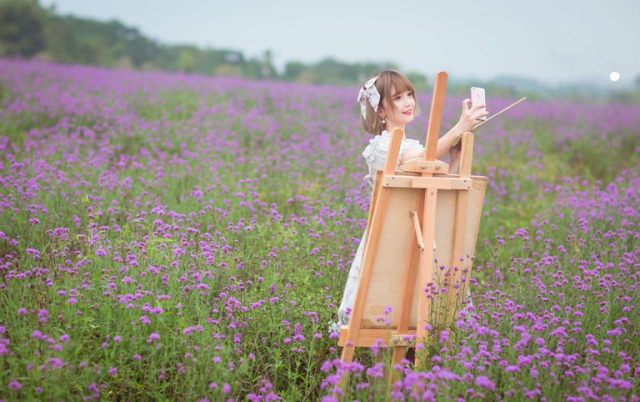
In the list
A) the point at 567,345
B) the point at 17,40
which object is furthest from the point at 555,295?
the point at 17,40

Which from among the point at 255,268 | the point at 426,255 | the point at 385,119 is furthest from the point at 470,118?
the point at 255,268

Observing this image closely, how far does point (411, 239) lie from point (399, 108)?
0.77m

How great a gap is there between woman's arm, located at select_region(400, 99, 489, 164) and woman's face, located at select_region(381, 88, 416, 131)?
29cm

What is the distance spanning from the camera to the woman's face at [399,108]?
10.2ft

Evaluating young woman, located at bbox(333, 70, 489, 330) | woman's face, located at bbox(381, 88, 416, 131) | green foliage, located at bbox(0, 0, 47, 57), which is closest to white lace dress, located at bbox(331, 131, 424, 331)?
young woman, located at bbox(333, 70, 489, 330)

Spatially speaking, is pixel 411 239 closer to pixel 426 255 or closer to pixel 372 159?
pixel 426 255

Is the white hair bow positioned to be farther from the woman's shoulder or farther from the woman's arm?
the woman's arm

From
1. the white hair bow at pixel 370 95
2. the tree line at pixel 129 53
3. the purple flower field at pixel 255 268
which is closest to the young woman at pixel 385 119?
the white hair bow at pixel 370 95

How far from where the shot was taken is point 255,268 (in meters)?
3.79

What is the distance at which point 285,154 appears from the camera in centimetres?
691

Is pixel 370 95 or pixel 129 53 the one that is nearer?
pixel 370 95

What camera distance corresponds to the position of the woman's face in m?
3.10

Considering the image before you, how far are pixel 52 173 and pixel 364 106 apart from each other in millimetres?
3042

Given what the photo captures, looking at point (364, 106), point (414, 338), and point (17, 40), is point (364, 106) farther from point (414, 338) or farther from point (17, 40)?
point (17, 40)
